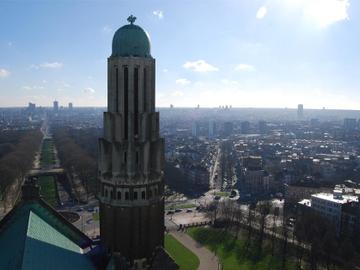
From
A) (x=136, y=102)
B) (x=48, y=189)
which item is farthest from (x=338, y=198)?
(x=136, y=102)

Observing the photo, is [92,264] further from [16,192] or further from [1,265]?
[16,192]

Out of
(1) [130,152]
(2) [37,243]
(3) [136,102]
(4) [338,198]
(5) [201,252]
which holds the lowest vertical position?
(5) [201,252]

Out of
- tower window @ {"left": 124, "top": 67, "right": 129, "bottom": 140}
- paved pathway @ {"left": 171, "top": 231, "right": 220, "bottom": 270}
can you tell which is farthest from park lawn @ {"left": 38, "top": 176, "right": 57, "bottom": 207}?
tower window @ {"left": 124, "top": 67, "right": 129, "bottom": 140}

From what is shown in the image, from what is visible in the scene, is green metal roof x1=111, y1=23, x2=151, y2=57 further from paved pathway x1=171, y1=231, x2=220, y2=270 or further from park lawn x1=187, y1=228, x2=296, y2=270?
park lawn x1=187, y1=228, x2=296, y2=270

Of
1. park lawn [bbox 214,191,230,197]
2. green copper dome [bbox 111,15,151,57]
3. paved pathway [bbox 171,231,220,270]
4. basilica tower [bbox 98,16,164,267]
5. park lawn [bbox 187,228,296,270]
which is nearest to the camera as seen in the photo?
green copper dome [bbox 111,15,151,57]

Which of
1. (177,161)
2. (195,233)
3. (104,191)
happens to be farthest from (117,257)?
(177,161)

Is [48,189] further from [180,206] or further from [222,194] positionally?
[222,194]

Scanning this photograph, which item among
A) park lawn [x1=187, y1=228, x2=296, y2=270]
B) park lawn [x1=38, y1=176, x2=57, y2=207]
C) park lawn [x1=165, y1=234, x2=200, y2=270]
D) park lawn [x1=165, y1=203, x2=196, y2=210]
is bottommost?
park lawn [x1=165, y1=203, x2=196, y2=210]
